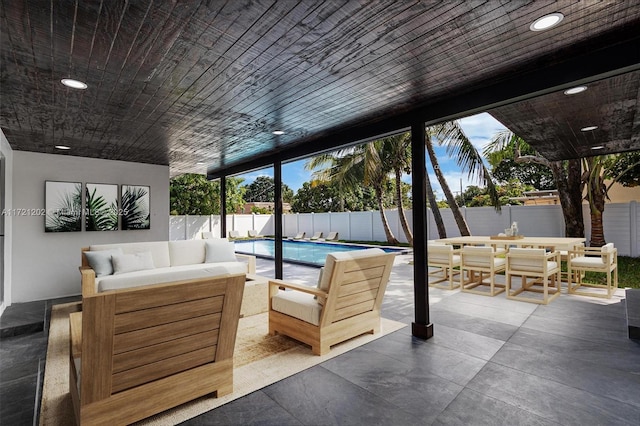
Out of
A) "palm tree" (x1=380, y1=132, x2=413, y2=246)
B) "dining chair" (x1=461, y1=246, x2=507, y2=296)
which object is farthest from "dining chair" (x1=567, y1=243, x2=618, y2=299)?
"palm tree" (x1=380, y1=132, x2=413, y2=246)

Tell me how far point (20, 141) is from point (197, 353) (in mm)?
5011

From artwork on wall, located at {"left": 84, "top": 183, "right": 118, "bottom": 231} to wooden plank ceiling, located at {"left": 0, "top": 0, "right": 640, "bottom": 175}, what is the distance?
1883 mm

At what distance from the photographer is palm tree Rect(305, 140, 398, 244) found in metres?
10.1

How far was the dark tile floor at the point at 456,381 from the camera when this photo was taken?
7.18 ft

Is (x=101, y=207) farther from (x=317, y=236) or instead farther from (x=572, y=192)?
(x=317, y=236)

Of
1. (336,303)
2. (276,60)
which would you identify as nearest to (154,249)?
(336,303)

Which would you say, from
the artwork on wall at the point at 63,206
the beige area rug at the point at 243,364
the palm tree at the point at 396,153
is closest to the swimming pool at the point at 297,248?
the palm tree at the point at 396,153

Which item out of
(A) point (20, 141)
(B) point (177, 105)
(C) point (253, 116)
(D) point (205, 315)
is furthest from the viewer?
(A) point (20, 141)

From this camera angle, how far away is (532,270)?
5.07 m

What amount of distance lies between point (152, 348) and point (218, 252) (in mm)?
3924

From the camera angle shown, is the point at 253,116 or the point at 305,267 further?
the point at 305,267

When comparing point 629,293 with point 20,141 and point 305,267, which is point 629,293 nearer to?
point 305,267

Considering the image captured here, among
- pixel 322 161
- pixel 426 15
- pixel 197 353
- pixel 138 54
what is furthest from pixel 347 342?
pixel 322 161

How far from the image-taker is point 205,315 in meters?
2.22
